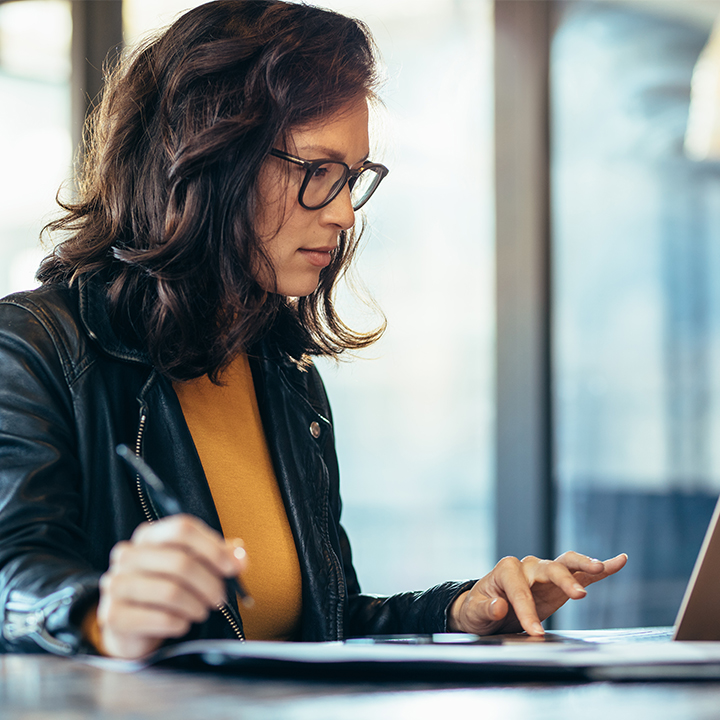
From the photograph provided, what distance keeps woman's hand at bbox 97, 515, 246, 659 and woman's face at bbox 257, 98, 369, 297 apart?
674 millimetres

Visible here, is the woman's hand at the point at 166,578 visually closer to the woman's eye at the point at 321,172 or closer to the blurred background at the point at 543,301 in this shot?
the woman's eye at the point at 321,172

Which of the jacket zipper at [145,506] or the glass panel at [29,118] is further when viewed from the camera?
the glass panel at [29,118]

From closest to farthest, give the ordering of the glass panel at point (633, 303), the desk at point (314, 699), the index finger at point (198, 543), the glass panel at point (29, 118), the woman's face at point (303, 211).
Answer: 1. the desk at point (314, 699)
2. the index finger at point (198, 543)
3. the woman's face at point (303, 211)
4. the glass panel at point (633, 303)
5. the glass panel at point (29, 118)

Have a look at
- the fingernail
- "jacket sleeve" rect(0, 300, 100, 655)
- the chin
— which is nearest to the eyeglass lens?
the chin

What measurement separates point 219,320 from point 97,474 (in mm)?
294

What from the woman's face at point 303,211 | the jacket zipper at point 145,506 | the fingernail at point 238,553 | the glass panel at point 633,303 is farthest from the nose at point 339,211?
the glass panel at point 633,303

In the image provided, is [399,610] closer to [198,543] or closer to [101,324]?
[101,324]

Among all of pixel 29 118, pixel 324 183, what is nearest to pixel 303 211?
pixel 324 183

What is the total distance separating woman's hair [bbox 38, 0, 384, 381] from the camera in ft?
3.68

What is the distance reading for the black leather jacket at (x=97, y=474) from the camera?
75cm

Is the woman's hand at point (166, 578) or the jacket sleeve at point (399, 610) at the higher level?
the woman's hand at point (166, 578)

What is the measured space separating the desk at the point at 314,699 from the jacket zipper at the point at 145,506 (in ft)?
1.47

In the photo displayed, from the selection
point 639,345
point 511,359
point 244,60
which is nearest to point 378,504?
point 511,359

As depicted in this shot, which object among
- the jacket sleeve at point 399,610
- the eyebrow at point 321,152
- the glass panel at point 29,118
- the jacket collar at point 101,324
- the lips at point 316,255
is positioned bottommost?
the jacket sleeve at point 399,610
